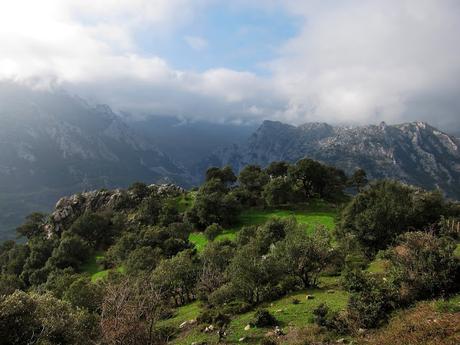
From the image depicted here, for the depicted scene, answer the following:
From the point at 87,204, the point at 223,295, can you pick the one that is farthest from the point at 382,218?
the point at 87,204

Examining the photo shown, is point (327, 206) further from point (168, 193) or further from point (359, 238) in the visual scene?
point (168, 193)

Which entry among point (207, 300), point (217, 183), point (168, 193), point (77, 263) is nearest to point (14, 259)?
point (77, 263)

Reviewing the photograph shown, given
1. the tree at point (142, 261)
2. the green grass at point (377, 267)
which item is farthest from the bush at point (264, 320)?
the tree at point (142, 261)

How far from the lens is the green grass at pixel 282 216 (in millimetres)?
87688

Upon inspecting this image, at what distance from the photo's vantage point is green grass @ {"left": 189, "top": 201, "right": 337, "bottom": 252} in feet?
288

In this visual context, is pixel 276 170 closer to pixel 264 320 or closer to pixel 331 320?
pixel 264 320

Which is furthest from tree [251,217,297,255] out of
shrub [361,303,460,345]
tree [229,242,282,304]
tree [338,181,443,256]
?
shrub [361,303,460,345]

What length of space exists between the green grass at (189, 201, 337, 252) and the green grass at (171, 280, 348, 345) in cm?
4404

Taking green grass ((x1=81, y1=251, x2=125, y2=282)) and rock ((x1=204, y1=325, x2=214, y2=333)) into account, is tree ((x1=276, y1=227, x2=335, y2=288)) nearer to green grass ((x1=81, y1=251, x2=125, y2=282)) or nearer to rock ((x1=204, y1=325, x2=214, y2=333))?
rock ((x1=204, y1=325, x2=214, y2=333))

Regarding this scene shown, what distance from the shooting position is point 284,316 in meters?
34.0

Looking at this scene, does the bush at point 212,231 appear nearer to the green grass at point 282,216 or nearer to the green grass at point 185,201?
the green grass at point 282,216

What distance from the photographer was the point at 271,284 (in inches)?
1716

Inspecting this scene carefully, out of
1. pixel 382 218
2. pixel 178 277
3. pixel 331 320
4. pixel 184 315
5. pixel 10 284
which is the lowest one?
pixel 10 284

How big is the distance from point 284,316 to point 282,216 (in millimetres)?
60924
